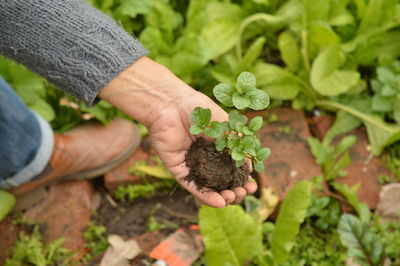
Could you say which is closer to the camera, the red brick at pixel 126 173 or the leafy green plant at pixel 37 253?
the leafy green plant at pixel 37 253

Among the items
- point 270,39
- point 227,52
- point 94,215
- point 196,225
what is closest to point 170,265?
point 196,225

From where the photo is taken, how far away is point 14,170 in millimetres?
2066

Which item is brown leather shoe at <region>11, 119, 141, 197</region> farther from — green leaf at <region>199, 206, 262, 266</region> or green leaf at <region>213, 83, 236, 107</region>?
green leaf at <region>213, 83, 236, 107</region>

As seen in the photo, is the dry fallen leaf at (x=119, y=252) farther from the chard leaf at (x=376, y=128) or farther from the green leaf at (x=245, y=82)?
the chard leaf at (x=376, y=128)

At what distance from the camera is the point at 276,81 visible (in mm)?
2479

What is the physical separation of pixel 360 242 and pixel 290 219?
346 millimetres

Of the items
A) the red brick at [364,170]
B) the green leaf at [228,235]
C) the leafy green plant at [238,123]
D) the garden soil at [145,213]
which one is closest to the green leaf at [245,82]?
the leafy green plant at [238,123]

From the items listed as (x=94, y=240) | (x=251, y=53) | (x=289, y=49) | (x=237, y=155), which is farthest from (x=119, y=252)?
(x=289, y=49)

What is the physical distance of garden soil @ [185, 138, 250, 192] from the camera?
5.04ft

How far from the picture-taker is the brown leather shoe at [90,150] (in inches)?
89.4

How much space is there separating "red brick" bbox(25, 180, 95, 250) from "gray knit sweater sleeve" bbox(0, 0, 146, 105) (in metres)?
0.93

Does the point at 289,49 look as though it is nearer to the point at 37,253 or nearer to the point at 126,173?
the point at 126,173

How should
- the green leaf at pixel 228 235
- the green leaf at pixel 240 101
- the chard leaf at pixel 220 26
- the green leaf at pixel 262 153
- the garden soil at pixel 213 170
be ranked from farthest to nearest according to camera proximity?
the chard leaf at pixel 220 26 < the green leaf at pixel 228 235 < the garden soil at pixel 213 170 < the green leaf at pixel 262 153 < the green leaf at pixel 240 101

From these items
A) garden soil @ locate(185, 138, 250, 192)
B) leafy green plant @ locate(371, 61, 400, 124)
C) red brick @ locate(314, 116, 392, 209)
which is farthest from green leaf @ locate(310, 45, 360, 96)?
garden soil @ locate(185, 138, 250, 192)
